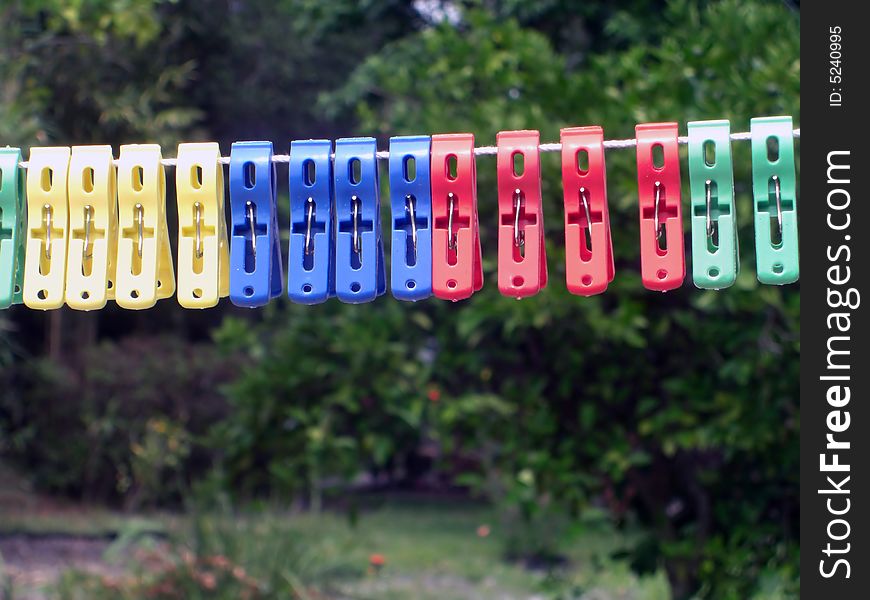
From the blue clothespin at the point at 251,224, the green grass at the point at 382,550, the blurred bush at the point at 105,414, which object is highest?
the blue clothespin at the point at 251,224

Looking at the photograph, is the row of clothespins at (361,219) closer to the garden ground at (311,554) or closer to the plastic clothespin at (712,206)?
the plastic clothespin at (712,206)

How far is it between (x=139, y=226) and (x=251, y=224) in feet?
0.74

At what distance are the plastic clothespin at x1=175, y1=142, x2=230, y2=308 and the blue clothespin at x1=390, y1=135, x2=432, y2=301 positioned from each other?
0.35m

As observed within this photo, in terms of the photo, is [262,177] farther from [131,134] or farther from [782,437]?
[131,134]

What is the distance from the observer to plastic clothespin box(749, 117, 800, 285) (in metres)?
2.04

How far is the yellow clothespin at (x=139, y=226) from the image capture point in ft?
7.03

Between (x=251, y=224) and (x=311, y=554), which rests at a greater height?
(x=251, y=224)

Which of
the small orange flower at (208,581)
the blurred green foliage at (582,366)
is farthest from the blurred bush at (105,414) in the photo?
the blurred green foliage at (582,366)

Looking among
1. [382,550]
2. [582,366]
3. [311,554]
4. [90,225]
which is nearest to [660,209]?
[90,225]

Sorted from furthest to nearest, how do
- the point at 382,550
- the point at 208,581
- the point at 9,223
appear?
the point at 382,550 < the point at 208,581 < the point at 9,223

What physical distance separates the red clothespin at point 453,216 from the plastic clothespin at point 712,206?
432mm

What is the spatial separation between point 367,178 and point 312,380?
1.98 meters

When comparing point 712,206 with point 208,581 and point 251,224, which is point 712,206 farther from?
point 208,581

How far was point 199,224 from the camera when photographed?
216 centimetres
